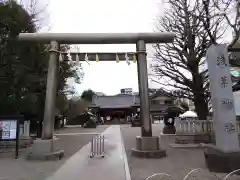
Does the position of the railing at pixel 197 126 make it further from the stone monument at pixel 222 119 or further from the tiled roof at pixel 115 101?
the tiled roof at pixel 115 101

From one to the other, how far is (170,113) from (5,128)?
16037 mm

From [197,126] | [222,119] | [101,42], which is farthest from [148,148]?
[197,126]

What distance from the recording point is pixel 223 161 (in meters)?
8.67

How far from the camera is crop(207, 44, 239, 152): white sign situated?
898 centimetres

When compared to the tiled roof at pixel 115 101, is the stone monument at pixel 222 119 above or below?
below

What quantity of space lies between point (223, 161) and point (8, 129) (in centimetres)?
895

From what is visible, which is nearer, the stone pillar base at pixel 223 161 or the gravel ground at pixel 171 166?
the gravel ground at pixel 171 166

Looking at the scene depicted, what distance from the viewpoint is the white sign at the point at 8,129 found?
12.5 m

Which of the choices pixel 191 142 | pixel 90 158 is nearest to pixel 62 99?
pixel 191 142

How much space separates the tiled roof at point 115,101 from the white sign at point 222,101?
51508 millimetres

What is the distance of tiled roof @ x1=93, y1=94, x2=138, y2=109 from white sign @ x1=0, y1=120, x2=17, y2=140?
48.8 meters

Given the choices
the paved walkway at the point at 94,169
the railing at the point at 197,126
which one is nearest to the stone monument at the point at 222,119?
the paved walkway at the point at 94,169

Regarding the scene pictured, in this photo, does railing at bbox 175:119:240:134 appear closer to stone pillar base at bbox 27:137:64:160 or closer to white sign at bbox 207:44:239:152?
white sign at bbox 207:44:239:152

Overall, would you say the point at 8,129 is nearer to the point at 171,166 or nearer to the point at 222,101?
the point at 171,166
